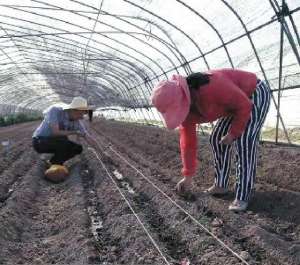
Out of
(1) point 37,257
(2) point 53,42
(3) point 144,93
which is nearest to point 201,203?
(1) point 37,257

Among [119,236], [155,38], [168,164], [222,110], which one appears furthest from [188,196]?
[155,38]

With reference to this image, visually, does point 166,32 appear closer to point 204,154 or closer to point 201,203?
point 204,154

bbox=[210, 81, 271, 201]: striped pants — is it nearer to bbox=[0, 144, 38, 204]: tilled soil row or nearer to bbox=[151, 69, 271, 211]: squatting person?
bbox=[151, 69, 271, 211]: squatting person

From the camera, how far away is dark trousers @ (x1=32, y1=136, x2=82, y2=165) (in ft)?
26.0

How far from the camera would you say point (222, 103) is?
155 inches

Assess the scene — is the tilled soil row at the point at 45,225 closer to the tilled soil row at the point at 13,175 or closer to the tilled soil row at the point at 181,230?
the tilled soil row at the point at 13,175

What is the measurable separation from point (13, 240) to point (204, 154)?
4.58 metres

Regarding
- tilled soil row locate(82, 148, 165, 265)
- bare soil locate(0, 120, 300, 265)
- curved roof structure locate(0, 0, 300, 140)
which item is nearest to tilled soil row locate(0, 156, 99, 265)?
bare soil locate(0, 120, 300, 265)

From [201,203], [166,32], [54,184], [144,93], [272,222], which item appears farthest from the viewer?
[144,93]

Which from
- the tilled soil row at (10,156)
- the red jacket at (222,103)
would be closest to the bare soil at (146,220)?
the red jacket at (222,103)

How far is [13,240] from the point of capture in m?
4.38

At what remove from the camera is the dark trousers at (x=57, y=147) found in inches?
312

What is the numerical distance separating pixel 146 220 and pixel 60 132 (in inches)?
134

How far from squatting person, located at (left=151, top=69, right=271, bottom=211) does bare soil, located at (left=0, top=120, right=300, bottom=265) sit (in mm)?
341
